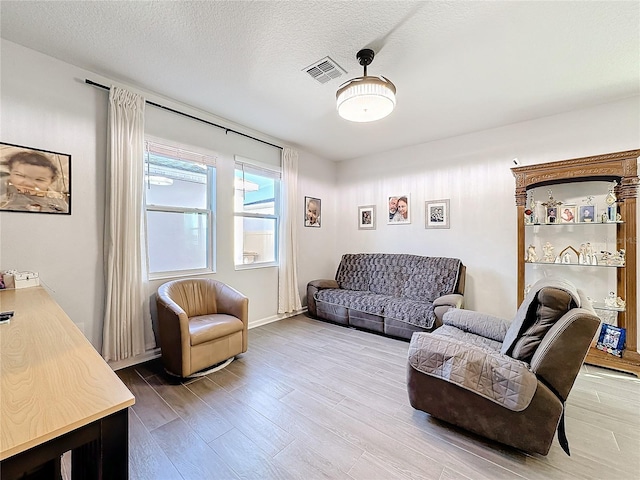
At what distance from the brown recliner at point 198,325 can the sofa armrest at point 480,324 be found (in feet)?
6.95

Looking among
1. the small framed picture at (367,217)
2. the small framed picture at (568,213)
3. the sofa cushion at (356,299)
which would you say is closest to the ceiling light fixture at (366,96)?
the sofa cushion at (356,299)

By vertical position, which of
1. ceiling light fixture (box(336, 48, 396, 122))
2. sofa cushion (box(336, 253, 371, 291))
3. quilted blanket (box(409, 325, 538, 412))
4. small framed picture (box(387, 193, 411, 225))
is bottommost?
quilted blanket (box(409, 325, 538, 412))

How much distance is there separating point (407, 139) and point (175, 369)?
414 centimetres

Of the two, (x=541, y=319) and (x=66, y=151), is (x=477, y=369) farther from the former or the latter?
(x=66, y=151)

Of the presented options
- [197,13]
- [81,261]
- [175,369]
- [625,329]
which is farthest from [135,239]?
[625,329]

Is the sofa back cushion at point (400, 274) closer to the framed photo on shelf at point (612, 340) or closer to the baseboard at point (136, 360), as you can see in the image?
the framed photo on shelf at point (612, 340)

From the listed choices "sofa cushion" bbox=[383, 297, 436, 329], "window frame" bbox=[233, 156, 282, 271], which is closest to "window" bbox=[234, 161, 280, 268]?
"window frame" bbox=[233, 156, 282, 271]

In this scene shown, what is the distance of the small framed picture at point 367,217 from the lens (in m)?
4.78

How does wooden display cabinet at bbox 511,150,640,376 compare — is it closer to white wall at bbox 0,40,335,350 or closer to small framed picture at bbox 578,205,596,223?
small framed picture at bbox 578,205,596,223

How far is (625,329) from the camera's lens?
262cm

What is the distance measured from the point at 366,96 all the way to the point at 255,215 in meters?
2.45

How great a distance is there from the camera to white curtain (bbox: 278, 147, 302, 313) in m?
4.18

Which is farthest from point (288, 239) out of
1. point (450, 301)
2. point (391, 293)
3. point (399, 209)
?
point (450, 301)

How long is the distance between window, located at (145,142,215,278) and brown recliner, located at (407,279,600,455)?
269 centimetres
